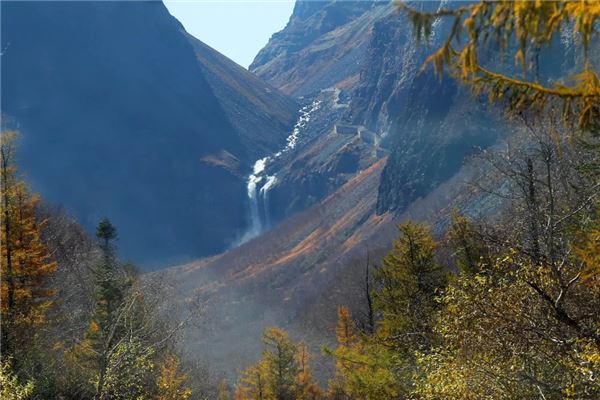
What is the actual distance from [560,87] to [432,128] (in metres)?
180

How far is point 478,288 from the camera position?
10547mm

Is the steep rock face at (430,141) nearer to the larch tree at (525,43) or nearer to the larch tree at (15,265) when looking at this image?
the larch tree at (15,265)

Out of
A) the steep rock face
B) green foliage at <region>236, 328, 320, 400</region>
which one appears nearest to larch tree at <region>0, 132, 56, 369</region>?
green foliage at <region>236, 328, 320, 400</region>

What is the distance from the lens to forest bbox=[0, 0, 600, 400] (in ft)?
16.9

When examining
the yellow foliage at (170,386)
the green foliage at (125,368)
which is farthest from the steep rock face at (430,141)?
the green foliage at (125,368)

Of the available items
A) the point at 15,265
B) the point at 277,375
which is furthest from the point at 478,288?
the point at 277,375

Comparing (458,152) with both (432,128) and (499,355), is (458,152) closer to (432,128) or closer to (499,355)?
(432,128)

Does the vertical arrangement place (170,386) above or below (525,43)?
below

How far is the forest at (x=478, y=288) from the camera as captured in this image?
514cm

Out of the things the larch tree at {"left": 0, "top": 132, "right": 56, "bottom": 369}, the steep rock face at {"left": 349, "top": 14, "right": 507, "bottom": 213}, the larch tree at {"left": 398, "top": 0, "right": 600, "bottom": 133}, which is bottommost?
Answer: the steep rock face at {"left": 349, "top": 14, "right": 507, "bottom": 213}

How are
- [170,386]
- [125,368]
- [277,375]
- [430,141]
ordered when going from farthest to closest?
[430,141] → [277,375] → [170,386] → [125,368]

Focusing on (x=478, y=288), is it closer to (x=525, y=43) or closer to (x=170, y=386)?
(x=525, y=43)

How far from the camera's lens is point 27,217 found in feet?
73.1

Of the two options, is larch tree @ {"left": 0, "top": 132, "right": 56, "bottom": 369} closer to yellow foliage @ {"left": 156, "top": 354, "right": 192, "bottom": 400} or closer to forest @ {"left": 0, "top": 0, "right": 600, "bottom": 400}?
forest @ {"left": 0, "top": 0, "right": 600, "bottom": 400}
